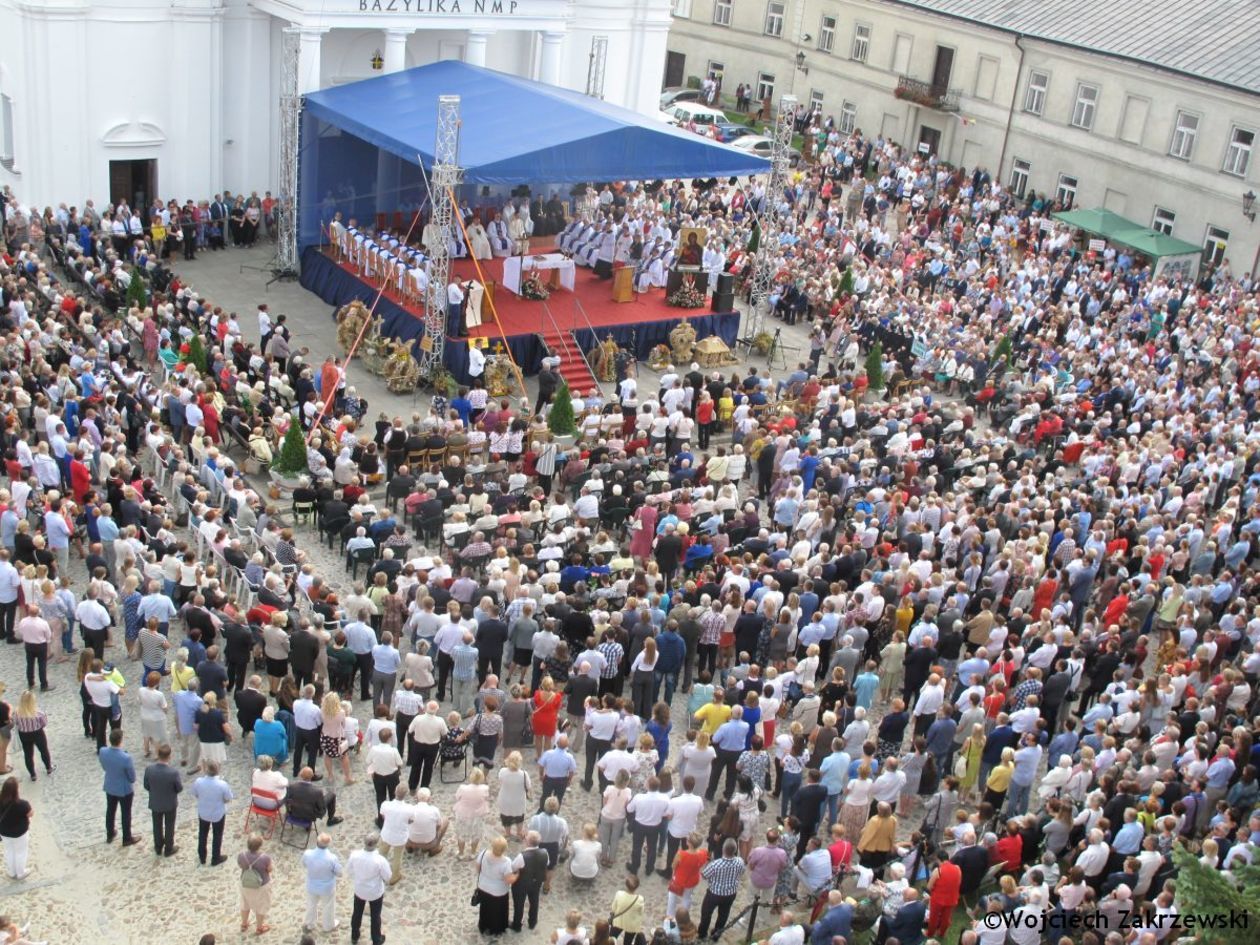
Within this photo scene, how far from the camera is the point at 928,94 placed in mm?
44781

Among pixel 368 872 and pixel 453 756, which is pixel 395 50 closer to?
pixel 453 756

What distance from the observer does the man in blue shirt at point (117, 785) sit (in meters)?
13.1

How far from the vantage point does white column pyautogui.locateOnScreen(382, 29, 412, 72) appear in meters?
30.5

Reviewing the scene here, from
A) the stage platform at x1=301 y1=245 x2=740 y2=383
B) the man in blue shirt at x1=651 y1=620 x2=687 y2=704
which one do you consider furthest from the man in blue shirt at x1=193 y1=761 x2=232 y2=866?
the stage platform at x1=301 y1=245 x2=740 y2=383

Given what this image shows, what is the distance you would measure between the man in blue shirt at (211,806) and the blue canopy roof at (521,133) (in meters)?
14.7

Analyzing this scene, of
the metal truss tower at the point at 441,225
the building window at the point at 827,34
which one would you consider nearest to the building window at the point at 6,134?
the metal truss tower at the point at 441,225

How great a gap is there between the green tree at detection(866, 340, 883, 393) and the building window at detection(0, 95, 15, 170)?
715 inches

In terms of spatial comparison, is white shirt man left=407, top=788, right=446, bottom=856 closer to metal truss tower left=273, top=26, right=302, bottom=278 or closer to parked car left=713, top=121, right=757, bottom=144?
metal truss tower left=273, top=26, right=302, bottom=278

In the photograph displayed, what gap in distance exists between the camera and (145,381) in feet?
72.0

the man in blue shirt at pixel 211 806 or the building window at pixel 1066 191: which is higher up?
the building window at pixel 1066 191

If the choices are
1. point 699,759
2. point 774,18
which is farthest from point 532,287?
point 774,18

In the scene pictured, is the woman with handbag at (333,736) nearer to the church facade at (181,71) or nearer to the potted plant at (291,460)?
the potted plant at (291,460)

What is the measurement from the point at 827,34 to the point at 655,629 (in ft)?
121

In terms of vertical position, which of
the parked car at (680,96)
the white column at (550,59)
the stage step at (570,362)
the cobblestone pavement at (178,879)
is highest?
the white column at (550,59)
